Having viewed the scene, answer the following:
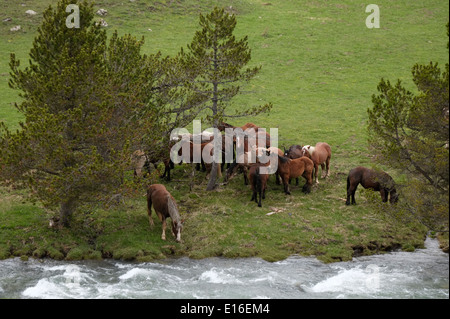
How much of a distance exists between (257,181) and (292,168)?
164 cm

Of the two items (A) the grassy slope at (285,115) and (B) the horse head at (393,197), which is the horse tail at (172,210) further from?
(B) the horse head at (393,197)

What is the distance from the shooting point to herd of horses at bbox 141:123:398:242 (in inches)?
630

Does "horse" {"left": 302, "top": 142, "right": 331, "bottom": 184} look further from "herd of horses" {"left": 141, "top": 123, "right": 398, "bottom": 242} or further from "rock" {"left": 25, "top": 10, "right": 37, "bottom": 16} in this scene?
"rock" {"left": 25, "top": 10, "right": 37, "bottom": 16}

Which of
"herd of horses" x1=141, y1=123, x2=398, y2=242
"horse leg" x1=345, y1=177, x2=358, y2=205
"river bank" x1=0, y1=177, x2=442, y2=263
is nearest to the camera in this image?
"river bank" x1=0, y1=177, x2=442, y2=263

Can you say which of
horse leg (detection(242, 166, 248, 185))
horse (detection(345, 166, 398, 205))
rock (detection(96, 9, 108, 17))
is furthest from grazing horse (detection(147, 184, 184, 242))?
rock (detection(96, 9, 108, 17))

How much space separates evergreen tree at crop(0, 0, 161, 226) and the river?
84.6 inches

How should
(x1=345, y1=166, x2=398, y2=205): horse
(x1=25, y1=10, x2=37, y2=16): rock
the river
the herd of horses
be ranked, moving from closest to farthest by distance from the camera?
1. the river
2. the herd of horses
3. (x1=345, y1=166, x2=398, y2=205): horse
4. (x1=25, y1=10, x2=37, y2=16): rock

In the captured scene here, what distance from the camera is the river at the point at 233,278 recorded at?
1260 centimetres

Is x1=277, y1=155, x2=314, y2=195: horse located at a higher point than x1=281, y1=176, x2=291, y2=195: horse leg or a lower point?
higher

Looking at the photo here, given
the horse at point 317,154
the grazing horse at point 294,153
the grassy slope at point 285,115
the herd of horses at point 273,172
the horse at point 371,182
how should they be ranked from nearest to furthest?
the grassy slope at point 285,115
the herd of horses at point 273,172
the horse at point 371,182
the horse at point 317,154
the grazing horse at point 294,153

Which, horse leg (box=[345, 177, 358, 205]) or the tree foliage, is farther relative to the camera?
horse leg (box=[345, 177, 358, 205])

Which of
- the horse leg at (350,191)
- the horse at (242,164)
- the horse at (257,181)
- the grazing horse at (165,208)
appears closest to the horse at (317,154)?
the horse leg at (350,191)

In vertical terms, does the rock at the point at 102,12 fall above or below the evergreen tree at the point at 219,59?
above

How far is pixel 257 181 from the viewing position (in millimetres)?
18297
